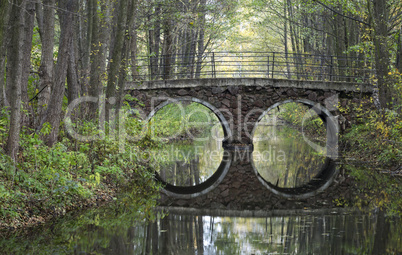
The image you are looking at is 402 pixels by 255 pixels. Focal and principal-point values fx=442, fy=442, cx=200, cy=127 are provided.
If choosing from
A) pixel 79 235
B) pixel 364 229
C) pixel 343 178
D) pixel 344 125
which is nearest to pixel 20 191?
pixel 79 235

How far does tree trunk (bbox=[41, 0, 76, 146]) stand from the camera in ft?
27.2

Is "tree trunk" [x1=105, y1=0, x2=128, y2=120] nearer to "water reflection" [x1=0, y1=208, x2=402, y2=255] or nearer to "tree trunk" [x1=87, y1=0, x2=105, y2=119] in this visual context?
"tree trunk" [x1=87, y1=0, x2=105, y2=119]

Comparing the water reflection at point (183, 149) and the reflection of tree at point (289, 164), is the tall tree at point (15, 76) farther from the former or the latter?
the reflection of tree at point (289, 164)

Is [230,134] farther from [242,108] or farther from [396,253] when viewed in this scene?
[396,253]

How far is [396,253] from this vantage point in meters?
5.79

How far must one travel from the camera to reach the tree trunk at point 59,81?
27.2 ft

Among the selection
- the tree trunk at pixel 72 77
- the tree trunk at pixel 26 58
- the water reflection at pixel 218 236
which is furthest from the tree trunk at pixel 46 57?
the water reflection at pixel 218 236

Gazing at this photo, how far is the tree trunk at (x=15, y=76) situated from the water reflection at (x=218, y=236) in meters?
1.54

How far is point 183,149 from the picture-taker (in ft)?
62.0

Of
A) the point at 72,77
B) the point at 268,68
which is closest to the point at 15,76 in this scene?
the point at 72,77

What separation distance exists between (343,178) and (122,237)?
768 centimetres

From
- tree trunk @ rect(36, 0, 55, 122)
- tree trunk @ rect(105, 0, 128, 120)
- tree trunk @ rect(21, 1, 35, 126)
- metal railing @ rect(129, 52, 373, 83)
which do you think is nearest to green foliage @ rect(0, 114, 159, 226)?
tree trunk @ rect(21, 1, 35, 126)

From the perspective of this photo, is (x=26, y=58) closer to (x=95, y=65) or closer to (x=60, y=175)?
(x=60, y=175)

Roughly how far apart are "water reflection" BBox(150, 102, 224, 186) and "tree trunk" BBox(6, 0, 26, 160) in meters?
5.38
